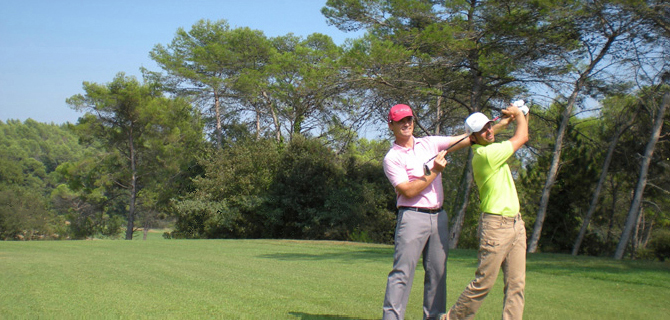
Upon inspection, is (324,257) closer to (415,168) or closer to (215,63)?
(415,168)

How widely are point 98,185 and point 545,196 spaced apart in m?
34.3

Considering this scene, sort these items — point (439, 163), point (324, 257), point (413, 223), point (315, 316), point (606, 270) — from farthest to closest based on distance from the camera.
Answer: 1. point (324, 257)
2. point (606, 270)
3. point (315, 316)
4. point (413, 223)
5. point (439, 163)

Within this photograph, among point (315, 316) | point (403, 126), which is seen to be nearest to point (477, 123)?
point (403, 126)

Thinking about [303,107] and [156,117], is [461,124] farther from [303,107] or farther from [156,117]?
[156,117]

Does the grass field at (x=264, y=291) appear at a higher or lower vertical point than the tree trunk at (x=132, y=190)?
lower

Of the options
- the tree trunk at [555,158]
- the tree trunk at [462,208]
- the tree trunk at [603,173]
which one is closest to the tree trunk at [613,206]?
the tree trunk at [603,173]

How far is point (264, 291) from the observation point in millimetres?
7082

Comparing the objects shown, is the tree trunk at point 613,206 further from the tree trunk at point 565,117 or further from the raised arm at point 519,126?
the raised arm at point 519,126

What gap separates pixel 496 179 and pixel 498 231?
1.36 ft

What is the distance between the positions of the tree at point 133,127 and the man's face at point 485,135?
39.7 meters

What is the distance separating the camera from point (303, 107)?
835 inches

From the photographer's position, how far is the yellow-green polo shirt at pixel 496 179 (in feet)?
14.8

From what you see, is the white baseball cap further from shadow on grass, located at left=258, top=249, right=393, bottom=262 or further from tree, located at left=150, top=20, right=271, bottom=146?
tree, located at left=150, top=20, right=271, bottom=146

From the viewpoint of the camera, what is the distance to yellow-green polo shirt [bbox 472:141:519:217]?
14.8 feet
